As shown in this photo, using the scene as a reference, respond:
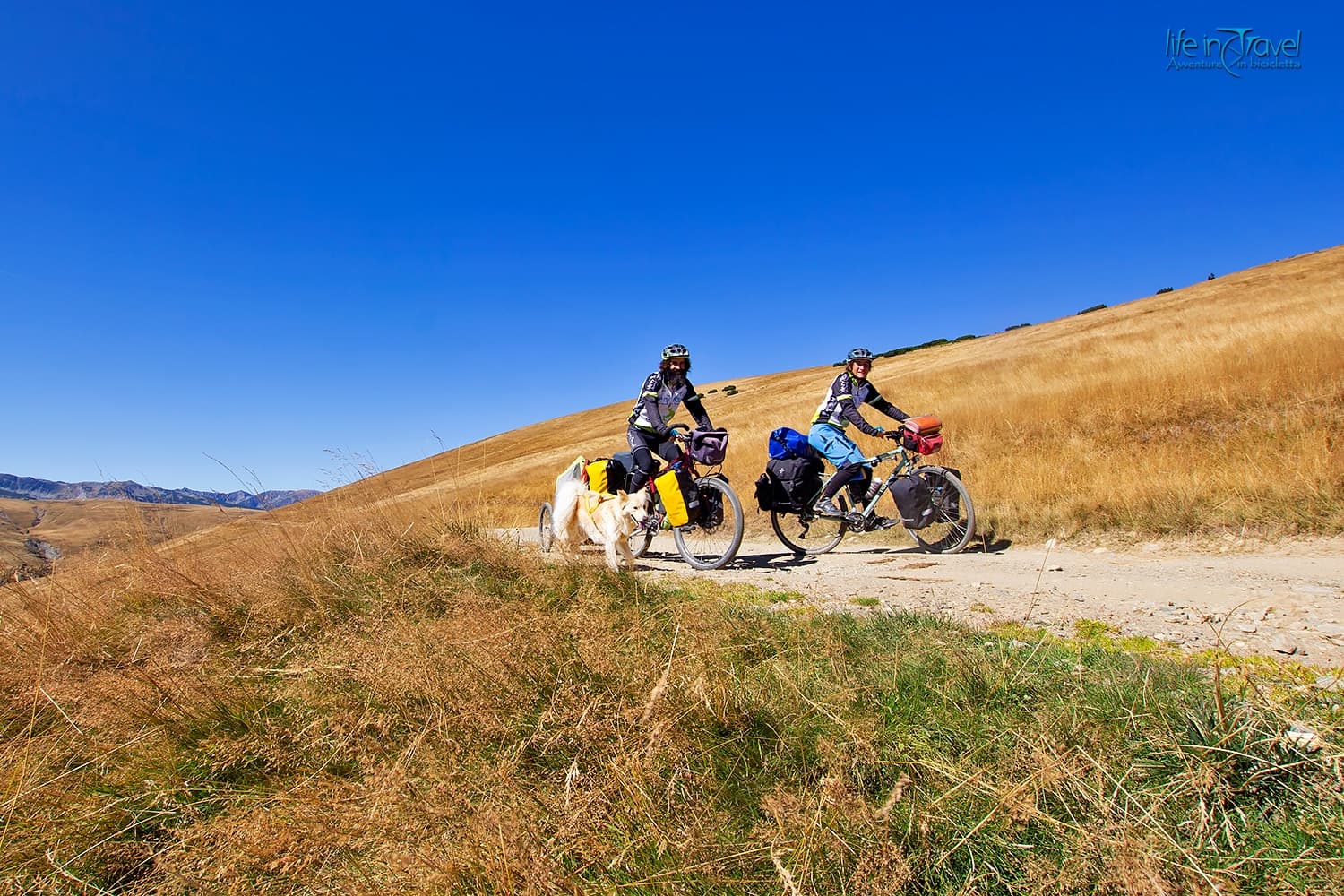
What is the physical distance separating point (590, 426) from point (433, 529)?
4726cm

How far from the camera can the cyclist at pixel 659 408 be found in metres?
8.36

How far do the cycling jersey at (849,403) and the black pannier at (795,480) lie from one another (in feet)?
2.18

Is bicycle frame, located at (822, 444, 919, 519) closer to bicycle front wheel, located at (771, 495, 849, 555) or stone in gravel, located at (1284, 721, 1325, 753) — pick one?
bicycle front wheel, located at (771, 495, 849, 555)

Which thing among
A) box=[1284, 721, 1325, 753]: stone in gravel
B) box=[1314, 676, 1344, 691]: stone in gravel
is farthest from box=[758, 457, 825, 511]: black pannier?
box=[1284, 721, 1325, 753]: stone in gravel

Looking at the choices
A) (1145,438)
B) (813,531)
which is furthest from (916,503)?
(1145,438)

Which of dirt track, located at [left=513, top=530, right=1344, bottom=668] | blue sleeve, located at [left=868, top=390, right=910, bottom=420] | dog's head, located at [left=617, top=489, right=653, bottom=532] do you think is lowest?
dirt track, located at [left=513, top=530, right=1344, bottom=668]

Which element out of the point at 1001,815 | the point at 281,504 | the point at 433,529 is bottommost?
the point at 1001,815

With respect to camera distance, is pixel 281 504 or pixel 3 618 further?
pixel 281 504

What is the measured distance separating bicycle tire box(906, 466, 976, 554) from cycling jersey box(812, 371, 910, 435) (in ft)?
2.93

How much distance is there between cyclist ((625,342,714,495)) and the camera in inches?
329

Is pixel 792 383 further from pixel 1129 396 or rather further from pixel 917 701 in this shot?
pixel 917 701

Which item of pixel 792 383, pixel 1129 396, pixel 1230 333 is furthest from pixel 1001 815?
pixel 792 383

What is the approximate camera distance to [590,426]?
5391cm

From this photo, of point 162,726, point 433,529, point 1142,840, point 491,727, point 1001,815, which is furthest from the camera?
point 433,529
